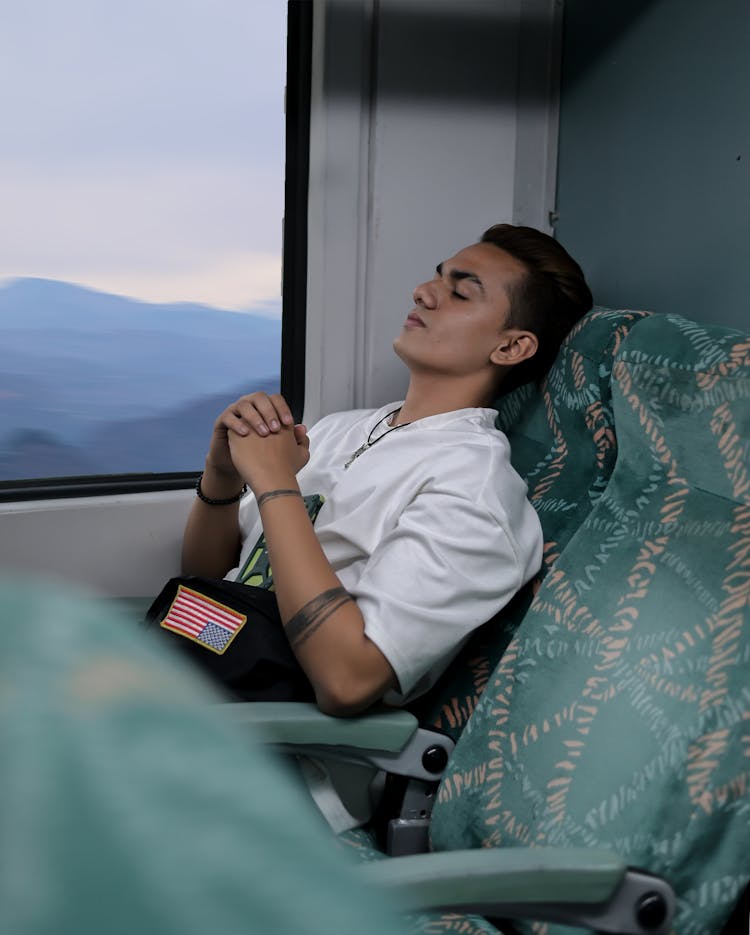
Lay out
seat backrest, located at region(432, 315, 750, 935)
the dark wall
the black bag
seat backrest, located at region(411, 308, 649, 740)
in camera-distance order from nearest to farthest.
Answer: seat backrest, located at region(432, 315, 750, 935), the black bag, seat backrest, located at region(411, 308, 649, 740), the dark wall

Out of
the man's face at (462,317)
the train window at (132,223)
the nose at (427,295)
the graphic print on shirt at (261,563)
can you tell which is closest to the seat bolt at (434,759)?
the graphic print on shirt at (261,563)

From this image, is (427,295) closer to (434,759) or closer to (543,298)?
(543,298)

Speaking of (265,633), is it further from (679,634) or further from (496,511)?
(679,634)

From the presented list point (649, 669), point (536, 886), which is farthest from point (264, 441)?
point (536, 886)

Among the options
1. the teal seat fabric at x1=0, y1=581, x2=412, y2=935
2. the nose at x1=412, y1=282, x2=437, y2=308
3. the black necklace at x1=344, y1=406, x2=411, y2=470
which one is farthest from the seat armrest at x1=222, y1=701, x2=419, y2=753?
the teal seat fabric at x1=0, y1=581, x2=412, y2=935

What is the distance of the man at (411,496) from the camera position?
56.1 inches

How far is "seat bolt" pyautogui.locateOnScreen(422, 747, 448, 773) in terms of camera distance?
56.9 inches

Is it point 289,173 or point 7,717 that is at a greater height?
point 289,173

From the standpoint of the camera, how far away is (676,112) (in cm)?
182

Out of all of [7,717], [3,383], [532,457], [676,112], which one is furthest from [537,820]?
[3,383]

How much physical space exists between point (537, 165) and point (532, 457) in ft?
3.06

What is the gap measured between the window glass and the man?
0.45 m

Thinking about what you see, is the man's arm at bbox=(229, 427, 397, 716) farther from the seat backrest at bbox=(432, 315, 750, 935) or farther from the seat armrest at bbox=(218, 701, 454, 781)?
the seat backrest at bbox=(432, 315, 750, 935)

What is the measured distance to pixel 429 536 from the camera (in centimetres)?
146
